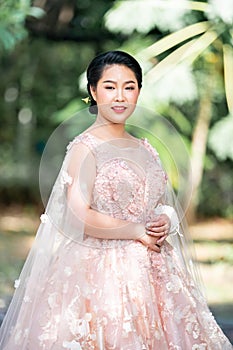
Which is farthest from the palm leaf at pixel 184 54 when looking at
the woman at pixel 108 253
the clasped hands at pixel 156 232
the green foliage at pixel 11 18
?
the clasped hands at pixel 156 232

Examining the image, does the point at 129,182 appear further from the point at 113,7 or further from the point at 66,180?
the point at 113,7

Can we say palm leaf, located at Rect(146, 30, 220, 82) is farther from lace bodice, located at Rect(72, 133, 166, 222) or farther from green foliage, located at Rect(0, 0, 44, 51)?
lace bodice, located at Rect(72, 133, 166, 222)

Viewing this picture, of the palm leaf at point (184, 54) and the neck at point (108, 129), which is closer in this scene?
the neck at point (108, 129)

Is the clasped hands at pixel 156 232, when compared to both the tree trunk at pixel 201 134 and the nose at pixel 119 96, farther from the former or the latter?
the tree trunk at pixel 201 134

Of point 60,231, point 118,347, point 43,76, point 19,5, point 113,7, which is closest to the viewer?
point 118,347

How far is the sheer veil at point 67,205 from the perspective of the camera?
2402 millimetres

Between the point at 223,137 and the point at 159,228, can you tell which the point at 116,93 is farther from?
the point at 223,137

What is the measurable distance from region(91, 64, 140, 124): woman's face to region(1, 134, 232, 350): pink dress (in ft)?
0.33

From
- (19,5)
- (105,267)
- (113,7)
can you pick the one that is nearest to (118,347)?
(105,267)

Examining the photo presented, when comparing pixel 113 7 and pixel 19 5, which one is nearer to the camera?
pixel 19 5

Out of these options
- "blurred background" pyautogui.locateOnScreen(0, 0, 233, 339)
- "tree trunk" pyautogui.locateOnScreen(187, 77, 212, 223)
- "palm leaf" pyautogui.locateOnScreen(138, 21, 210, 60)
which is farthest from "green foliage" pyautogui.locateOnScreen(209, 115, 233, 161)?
"palm leaf" pyautogui.locateOnScreen(138, 21, 210, 60)

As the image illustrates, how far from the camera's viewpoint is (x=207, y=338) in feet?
8.33

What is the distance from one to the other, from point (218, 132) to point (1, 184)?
4.15 m

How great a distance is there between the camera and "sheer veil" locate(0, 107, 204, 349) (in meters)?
2.40
